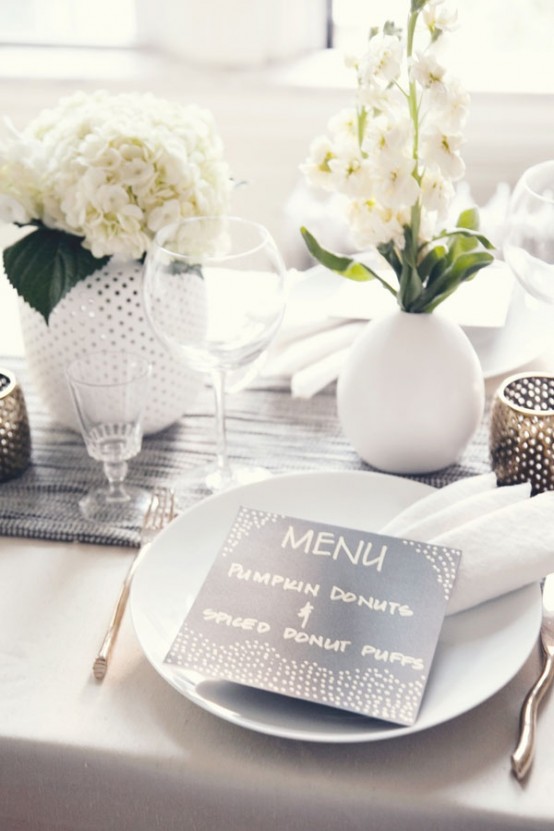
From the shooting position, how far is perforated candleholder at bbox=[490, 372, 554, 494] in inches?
34.5

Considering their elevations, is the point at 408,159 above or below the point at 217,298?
above

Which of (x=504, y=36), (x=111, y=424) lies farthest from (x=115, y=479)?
(x=504, y=36)

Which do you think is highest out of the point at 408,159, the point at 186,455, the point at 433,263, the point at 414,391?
the point at 408,159

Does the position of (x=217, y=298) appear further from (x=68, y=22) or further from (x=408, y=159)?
(x=68, y=22)

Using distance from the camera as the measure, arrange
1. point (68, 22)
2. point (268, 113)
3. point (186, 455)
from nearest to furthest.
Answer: point (186, 455) < point (268, 113) < point (68, 22)

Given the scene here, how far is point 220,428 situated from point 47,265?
216 mm

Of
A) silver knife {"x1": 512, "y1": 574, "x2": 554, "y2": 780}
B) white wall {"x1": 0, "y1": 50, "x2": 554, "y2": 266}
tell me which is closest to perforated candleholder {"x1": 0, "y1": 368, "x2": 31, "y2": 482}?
silver knife {"x1": 512, "y1": 574, "x2": 554, "y2": 780}

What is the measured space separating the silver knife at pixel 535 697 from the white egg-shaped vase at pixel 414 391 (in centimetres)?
18

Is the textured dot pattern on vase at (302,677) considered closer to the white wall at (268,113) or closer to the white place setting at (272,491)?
the white place setting at (272,491)

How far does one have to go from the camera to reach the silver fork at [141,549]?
2.46 feet

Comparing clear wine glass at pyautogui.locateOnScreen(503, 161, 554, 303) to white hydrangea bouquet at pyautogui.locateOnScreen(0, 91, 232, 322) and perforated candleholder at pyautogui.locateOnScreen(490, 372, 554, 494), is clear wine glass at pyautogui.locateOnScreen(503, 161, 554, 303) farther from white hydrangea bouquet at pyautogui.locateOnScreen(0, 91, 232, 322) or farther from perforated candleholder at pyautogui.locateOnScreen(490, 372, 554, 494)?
white hydrangea bouquet at pyautogui.locateOnScreen(0, 91, 232, 322)

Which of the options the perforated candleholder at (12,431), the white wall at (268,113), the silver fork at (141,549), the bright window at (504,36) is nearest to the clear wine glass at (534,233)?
the silver fork at (141,549)

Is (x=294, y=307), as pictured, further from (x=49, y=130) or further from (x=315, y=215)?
(x=315, y=215)

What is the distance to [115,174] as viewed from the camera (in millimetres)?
926
